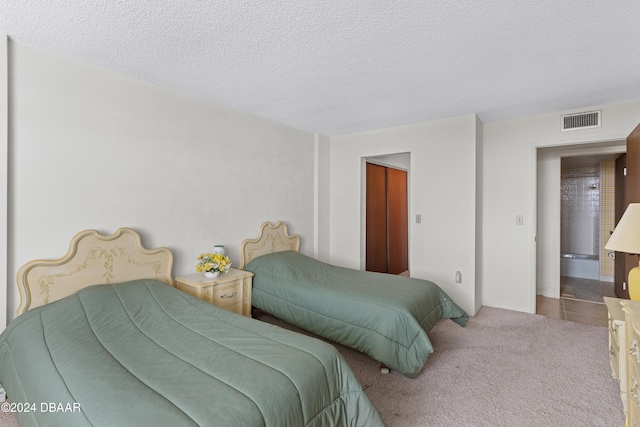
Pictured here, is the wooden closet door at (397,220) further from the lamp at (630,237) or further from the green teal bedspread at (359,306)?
the lamp at (630,237)

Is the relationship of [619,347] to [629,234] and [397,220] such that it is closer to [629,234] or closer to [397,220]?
[629,234]

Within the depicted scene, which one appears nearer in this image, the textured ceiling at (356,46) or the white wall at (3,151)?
the textured ceiling at (356,46)

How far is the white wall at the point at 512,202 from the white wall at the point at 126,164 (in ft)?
8.67

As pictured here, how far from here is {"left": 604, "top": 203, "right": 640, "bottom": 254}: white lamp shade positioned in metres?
1.76

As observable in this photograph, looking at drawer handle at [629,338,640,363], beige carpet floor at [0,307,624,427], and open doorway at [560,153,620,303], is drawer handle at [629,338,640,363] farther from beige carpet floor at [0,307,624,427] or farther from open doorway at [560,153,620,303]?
open doorway at [560,153,620,303]

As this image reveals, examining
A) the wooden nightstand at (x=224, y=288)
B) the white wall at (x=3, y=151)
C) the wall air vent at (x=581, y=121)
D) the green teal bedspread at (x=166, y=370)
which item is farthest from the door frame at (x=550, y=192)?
the white wall at (x=3, y=151)

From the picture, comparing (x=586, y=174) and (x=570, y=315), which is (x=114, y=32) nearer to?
(x=570, y=315)

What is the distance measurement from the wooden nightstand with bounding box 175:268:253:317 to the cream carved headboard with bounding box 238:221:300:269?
A: 0.96ft

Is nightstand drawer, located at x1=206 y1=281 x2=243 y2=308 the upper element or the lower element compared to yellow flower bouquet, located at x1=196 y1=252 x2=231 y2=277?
lower

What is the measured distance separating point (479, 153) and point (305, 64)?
8.02 feet

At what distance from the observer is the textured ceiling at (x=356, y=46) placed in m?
1.63

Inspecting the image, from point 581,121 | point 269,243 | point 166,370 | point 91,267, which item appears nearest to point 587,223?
point 581,121

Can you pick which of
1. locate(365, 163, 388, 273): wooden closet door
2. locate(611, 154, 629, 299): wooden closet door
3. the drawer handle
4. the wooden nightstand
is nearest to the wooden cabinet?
the drawer handle

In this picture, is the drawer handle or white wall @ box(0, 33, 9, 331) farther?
white wall @ box(0, 33, 9, 331)
